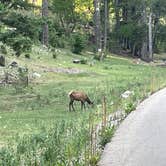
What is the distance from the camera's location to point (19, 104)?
93.8 feet

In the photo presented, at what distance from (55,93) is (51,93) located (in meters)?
0.22

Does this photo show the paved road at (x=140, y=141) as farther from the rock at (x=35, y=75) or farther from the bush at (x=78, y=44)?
the bush at (x=78, y=44)

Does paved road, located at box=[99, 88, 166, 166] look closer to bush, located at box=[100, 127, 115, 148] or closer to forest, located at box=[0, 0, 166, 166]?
bush, located at box=[100, 127, 115, 148]

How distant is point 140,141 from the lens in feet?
62.8

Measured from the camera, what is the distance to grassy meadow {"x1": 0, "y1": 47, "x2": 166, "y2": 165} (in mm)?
21953

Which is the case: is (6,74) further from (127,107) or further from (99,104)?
(127,107)

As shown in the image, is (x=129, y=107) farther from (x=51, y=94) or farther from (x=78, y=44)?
(x=78, y=44)

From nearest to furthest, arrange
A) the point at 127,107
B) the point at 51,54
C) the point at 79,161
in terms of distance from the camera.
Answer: the point at 79,161 < the point at 127,107 < the point at 51,54

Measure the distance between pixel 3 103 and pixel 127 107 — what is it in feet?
19.8

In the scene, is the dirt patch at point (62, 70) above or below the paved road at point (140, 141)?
below

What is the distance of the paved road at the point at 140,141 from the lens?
16203 mm

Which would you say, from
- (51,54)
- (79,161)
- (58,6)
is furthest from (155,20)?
(79,161)

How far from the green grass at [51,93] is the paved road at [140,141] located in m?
1.56

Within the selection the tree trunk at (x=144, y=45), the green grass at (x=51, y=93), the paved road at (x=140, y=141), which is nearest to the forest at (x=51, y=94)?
the green grass at (x=51, y=93)
